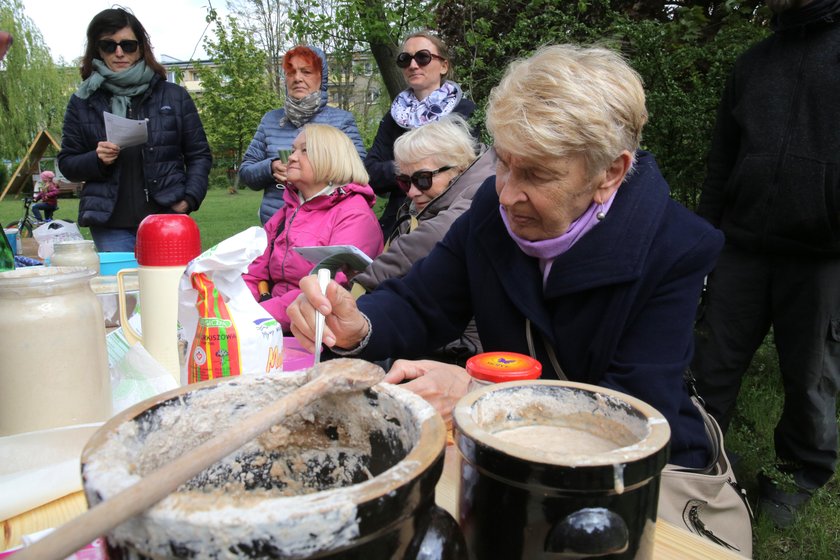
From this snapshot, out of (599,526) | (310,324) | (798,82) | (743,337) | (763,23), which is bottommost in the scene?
(743,337)

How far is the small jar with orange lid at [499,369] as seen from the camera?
1.01m

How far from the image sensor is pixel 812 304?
267 centimetres

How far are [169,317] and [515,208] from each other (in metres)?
0.94

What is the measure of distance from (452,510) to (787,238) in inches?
94.9

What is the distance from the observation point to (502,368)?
3.38 feet

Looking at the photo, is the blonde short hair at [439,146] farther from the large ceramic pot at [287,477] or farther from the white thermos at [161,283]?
the large ceramic pot at [287,477]

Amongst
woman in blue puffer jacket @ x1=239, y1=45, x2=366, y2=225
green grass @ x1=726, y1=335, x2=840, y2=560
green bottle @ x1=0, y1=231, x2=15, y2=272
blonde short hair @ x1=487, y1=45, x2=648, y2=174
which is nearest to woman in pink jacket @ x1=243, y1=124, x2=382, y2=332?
woman in blue puffer jacket @ x1=239, y1=45, x2=366, y2=225

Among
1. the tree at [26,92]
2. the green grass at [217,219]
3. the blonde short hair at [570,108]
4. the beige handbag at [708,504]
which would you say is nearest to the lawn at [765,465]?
the beige handbag at [708,504]

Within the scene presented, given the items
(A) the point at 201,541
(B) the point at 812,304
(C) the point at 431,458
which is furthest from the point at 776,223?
(A) the point at 201,541

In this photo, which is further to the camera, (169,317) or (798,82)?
(798,82)

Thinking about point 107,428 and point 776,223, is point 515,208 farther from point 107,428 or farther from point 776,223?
point 776,223

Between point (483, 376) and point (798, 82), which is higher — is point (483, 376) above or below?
below

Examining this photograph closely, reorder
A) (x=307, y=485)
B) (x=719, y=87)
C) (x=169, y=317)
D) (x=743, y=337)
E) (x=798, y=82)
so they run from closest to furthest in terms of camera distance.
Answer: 1. (x=307, y=485)
2. (x=169, y=317)
3. (x=798, y=82)
4. (x=743, y=337)
5. (x=719, y=87)

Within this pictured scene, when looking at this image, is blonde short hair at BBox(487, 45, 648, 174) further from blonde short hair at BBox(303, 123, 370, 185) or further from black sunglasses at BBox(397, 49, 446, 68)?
black sunglasses at BBox(397, 49, 446, 68)
